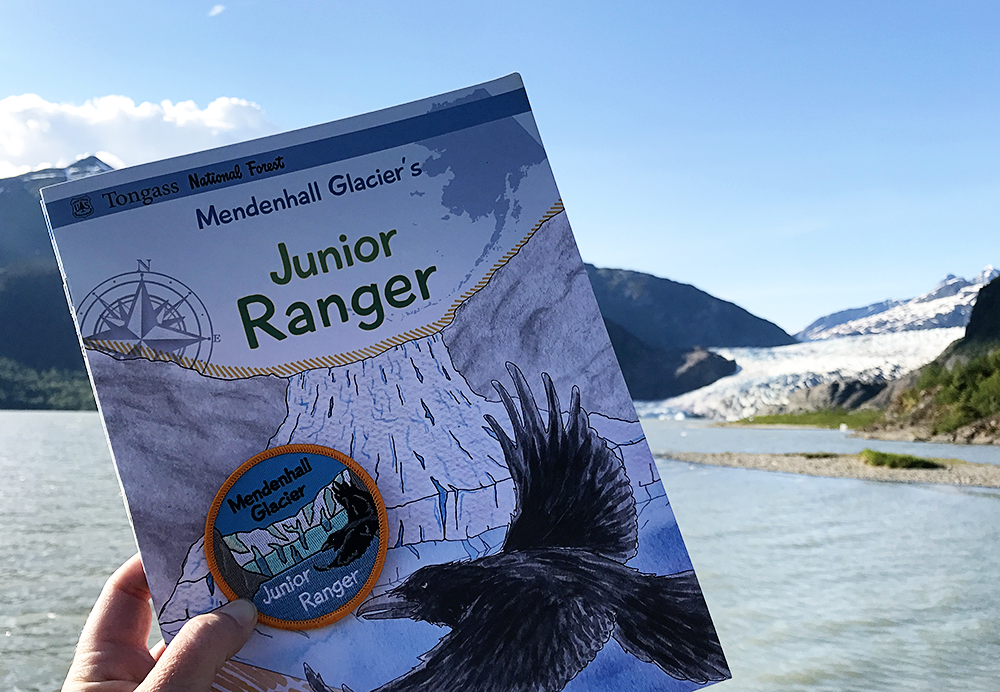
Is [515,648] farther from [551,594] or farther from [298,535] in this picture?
[298,535]

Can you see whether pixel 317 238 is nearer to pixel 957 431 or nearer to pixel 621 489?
pixel 621 489

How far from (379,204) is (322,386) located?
264 mm

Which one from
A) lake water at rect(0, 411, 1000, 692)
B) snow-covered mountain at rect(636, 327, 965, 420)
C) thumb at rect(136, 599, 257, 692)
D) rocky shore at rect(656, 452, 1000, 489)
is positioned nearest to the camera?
thumb at rect(136, 599, 257, 692)

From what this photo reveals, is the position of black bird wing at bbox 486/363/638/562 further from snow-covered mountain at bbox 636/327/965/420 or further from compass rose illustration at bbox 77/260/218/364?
snow-covered mountain at bbox 636/327/965/420

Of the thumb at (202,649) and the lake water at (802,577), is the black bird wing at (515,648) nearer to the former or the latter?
the thumb at (202,649)

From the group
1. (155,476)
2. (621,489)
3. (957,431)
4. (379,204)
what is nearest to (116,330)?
(155,476)

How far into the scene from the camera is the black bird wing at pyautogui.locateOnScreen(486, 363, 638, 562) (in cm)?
98

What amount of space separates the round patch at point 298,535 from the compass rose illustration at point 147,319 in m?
0.18

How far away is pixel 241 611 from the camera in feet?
2.94

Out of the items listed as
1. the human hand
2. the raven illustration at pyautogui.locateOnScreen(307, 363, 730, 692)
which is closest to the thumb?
the human hand

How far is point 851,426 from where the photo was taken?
30281mm

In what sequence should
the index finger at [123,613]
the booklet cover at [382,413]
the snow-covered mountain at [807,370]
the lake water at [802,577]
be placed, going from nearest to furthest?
the booklet cover at [382,413]
the index finger at [123,613]
the lake water at [802,577]
the snow-covered mountain at [807,370]

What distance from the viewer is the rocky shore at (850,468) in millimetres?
13102

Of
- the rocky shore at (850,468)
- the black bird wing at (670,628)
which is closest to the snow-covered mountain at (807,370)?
the rocky shore at (850,468)
